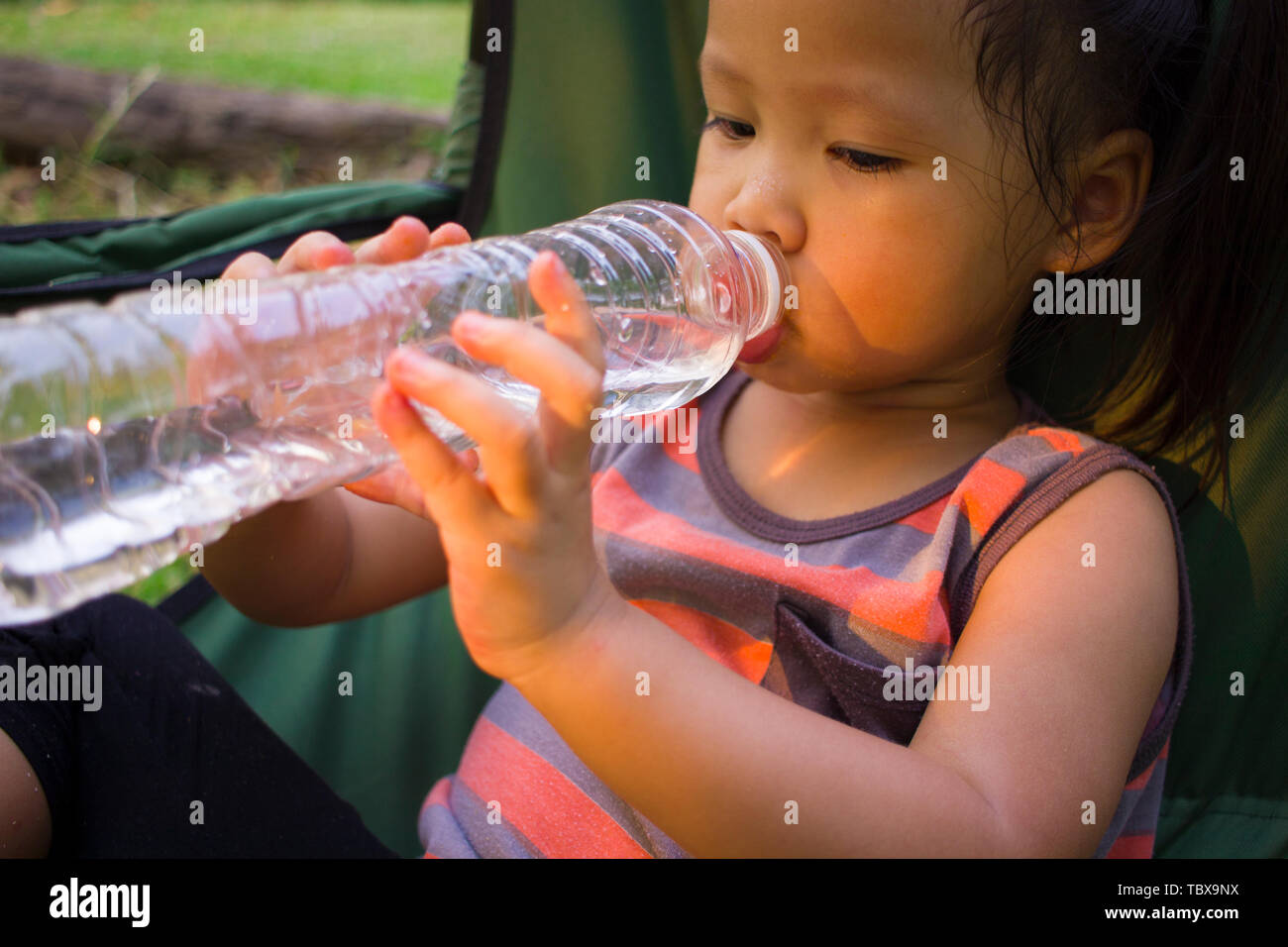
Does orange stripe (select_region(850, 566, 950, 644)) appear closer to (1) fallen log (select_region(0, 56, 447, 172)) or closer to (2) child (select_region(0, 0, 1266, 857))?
(2) child (select_region(0, 0, 1266, 857))

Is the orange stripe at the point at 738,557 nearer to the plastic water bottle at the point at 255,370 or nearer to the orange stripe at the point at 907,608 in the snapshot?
the orange stripe at the point at 907,608

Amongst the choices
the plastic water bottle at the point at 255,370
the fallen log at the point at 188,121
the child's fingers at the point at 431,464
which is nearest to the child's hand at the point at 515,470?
the child's fingers at the point at 431,464

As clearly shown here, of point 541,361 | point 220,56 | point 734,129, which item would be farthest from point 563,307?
point 220,56

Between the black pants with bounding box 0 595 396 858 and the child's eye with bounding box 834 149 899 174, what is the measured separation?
29.3 inches

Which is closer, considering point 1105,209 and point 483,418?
point 483,418

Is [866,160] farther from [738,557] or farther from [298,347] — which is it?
[298,347]

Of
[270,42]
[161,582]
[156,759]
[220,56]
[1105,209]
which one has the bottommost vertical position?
[161,582]

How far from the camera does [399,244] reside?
3.44 ft

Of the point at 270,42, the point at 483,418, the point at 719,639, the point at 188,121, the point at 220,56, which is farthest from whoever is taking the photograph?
the point at 270,42

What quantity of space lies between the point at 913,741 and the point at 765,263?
1.35 ft

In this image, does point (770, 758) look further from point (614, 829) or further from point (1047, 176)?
point (1047, 176)
